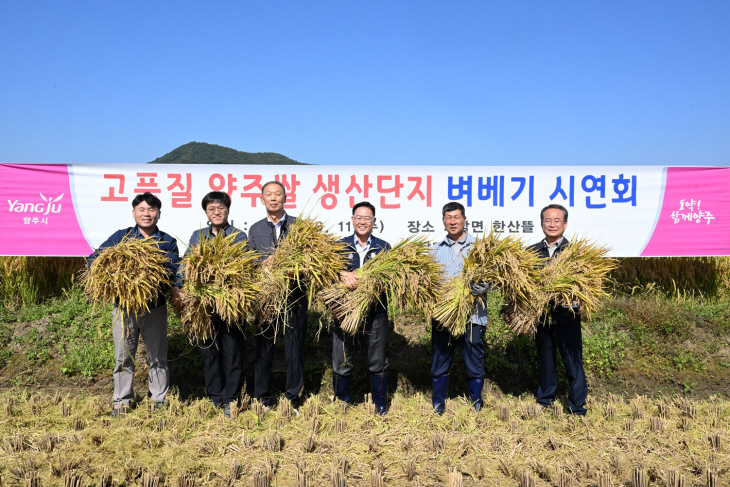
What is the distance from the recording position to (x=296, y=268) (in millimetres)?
3494

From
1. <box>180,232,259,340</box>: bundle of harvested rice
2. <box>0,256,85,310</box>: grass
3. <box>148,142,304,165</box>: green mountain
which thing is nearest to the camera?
<box>180,232,259,340</box>: bundle of harvested rice

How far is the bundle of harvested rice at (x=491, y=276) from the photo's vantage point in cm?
349

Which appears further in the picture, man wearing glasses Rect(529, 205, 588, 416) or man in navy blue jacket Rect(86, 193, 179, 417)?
man wearing glasses Rect(529, 205, 588, 416)

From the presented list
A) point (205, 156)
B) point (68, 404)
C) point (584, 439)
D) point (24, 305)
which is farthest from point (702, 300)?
point (205, 156)

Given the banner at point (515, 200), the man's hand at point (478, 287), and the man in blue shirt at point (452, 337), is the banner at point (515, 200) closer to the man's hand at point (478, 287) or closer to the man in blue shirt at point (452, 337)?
the man in blue shirt at point (452, 337)

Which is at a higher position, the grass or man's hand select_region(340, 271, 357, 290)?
man's hand select_region(340, 271, 357, 290)

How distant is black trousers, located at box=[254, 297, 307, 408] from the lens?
374cm

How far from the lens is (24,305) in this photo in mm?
6285

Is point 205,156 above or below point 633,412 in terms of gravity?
above

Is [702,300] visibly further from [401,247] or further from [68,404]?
[68,404]

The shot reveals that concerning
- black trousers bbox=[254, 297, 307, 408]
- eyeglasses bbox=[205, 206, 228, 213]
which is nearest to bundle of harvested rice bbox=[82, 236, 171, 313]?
eyeglasses bbox=[205, 206, 228, 213]

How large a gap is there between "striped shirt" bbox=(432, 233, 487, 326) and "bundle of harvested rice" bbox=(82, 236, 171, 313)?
6.91 feet

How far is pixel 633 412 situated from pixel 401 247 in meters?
2.35

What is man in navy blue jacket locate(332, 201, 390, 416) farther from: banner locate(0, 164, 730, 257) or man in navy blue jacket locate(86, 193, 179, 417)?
banner locate(0, 164, 730, 257)
